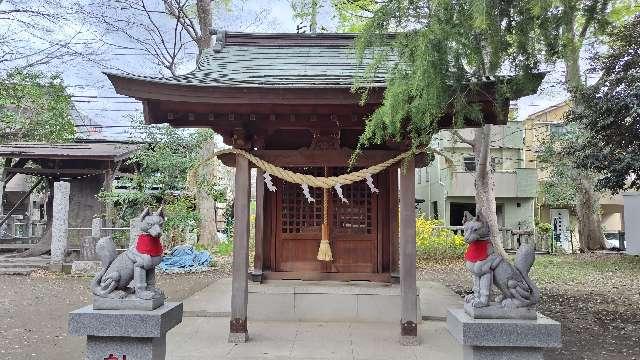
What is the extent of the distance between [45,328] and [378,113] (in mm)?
6284

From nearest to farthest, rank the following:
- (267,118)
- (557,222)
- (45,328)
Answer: (267,118)
(45,328)
(557,222)

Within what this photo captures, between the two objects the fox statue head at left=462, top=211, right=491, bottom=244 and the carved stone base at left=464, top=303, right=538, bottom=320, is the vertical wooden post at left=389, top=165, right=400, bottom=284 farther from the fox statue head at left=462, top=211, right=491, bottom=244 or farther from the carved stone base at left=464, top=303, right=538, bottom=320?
the carved stone base at left=464, top=303, right=538, bottom=320

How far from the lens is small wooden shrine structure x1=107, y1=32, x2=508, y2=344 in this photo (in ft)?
18.0

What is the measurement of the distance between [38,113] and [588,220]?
74.3 ft

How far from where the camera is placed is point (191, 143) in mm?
14594

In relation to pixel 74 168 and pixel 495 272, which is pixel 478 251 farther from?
pixel 74 168

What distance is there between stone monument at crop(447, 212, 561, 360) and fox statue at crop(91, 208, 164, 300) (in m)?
2.70

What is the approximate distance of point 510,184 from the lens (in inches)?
987

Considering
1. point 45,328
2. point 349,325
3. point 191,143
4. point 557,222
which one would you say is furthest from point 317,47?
point 557,222

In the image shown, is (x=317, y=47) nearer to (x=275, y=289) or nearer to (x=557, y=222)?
(x=275, y=289)

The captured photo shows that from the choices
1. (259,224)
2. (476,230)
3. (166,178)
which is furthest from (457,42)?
(166,178)

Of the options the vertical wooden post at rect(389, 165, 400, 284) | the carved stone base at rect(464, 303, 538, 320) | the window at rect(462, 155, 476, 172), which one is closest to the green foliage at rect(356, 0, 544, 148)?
the carved stone base at rect(464, 303, 538, 320)

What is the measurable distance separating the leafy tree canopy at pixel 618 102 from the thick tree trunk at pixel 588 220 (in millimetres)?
8353

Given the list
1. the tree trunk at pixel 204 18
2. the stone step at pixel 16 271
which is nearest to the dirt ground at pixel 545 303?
the stone step at pixel 16 271
